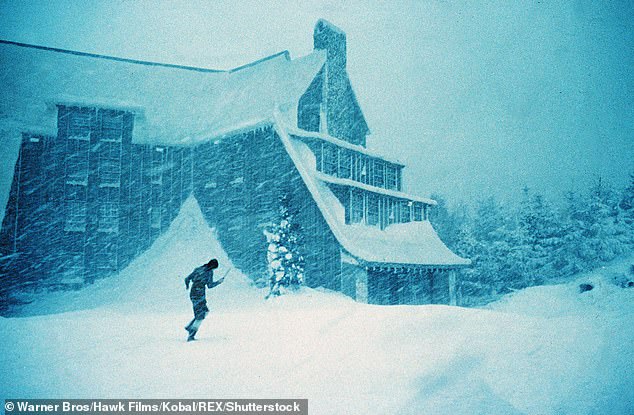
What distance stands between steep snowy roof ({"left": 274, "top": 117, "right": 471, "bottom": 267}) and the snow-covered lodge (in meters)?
0.08

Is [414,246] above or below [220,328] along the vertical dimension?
above

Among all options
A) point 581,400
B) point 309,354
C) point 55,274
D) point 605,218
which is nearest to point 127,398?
point 309,354

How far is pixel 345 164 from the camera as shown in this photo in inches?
931

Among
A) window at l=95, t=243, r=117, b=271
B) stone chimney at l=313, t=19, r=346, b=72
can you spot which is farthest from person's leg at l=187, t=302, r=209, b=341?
stone chimney at l=313, t=19, r=346, b=72

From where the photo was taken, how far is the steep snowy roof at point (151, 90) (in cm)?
2391

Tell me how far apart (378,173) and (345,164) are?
312cm

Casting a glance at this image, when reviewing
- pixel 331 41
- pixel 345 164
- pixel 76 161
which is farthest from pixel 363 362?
pixel 331 41

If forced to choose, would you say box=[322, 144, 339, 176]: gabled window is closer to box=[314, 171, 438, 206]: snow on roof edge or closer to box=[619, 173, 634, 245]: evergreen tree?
box=[314, 171, 438, 206]: snow on roof edge

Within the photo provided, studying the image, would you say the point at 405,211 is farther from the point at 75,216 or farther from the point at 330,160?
the point at 75,216

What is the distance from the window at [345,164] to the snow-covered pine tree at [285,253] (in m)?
4.75

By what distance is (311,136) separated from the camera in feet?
71.8

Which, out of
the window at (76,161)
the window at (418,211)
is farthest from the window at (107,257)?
the window at (418,211)

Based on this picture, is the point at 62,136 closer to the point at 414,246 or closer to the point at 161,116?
the point at 161,116

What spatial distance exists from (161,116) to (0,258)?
37.0 ft
